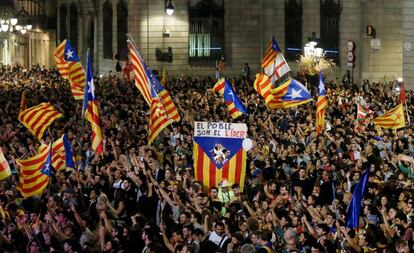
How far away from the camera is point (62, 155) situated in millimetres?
24359

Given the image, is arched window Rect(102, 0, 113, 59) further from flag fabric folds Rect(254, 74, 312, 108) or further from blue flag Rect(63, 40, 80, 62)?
flag fabric folds Rect(254, 74, 312, 108)

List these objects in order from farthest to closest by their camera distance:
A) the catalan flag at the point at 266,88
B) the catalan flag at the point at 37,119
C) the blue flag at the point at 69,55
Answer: the blue flag at the point at 69,55 < the catalan flag at the point at 266,88 < the catalan flag at the point at 37,119

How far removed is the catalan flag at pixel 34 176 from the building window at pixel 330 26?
3945cm

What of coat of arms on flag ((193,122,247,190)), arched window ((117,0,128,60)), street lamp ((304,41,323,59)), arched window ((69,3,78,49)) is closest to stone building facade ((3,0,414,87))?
arched window ((117,0,128,60))

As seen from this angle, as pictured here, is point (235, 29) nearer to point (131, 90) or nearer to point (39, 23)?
point (131, 90)

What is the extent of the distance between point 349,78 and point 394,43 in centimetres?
543

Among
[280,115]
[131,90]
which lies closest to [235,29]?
[131,90]

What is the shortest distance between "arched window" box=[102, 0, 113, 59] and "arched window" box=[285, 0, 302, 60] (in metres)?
12.0

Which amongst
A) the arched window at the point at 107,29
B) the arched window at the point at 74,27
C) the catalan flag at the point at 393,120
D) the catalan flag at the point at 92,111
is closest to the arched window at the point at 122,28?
the arched window at the point at 107,29

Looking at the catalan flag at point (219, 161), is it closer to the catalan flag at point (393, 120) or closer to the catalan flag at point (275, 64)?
the catalan flag at point (393, 120)

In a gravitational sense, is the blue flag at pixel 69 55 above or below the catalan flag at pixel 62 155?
above

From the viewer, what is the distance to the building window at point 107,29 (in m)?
68.7

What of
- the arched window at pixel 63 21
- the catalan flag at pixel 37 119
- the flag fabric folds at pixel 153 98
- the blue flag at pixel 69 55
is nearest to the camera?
the flag fabric folds at pixel 153 98

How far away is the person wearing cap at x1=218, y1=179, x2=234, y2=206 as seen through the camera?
65.4 ft
